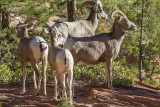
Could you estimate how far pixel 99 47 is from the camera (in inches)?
364

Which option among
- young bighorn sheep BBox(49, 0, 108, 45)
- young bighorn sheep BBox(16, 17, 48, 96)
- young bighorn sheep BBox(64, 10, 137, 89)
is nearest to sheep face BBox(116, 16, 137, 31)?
young bighorn sheep BBox(64, 10, 137, 89)

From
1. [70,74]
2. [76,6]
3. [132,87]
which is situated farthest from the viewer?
[76,6]

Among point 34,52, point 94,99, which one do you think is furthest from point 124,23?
point 34,52

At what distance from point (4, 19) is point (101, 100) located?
29.9ft

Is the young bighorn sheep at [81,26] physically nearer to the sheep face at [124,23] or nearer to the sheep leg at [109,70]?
the sheep face at [124,23]

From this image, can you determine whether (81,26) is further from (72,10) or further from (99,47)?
(72,10)

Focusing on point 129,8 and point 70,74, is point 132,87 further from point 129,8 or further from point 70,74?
point 129,8

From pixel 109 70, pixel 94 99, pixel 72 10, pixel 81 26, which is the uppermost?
pixel 72 10

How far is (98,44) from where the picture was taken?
9258mm

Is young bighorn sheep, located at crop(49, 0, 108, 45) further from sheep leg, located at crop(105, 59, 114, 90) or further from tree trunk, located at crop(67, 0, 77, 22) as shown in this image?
tree trunk, located at crop(67, 0, 77, 22)

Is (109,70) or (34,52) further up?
(34,52)

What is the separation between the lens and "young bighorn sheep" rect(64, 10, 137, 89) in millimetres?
8758

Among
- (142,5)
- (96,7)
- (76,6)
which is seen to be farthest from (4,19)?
(142,5)

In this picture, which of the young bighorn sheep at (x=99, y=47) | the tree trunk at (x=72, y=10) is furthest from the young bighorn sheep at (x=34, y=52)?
the tree trunk at (x=72, y=10)
